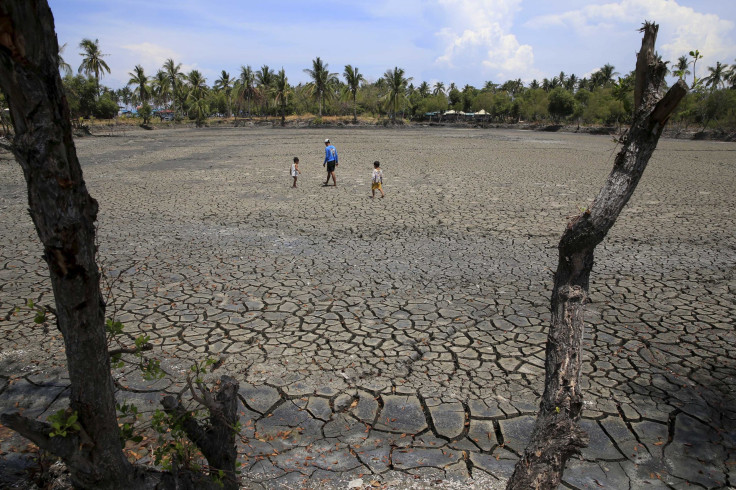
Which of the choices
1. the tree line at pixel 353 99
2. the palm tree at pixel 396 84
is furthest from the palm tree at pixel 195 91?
the palm tree at pixel 396 84

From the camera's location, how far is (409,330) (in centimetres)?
610

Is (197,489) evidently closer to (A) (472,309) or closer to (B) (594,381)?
(B) (594,381)

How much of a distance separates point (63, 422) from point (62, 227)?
2.91 ft

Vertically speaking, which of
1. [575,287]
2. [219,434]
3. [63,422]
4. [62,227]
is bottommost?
[219,434]

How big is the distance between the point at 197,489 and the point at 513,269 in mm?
6839

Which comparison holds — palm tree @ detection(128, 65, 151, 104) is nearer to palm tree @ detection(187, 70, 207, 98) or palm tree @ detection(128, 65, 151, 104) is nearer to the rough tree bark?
palm tree @ detection(187, 70, 207, 98)

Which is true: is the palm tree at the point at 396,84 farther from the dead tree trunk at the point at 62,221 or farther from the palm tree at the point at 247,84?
the dead tree trunk at the point at 62,221

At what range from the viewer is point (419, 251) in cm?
936

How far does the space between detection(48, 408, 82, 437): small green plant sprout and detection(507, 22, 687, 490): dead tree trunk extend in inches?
83.8

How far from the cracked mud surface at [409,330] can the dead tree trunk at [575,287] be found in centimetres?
154

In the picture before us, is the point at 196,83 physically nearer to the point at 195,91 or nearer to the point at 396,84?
the point at 195,91

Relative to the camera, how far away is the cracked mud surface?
405 cm

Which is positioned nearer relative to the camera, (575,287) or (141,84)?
(575,287)

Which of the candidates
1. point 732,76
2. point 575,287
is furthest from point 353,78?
point 575,287
